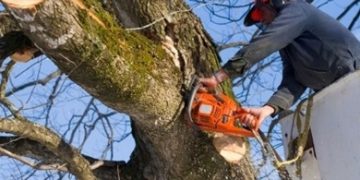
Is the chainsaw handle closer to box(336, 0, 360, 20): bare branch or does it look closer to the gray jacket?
the gray jacket

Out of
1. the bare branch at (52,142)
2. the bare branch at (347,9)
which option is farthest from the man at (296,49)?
the bare branch at (347,9)

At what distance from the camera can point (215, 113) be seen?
8.23 feet

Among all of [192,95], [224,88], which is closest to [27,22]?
[192,95]

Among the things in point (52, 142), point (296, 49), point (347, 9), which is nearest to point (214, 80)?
point (296, 49)

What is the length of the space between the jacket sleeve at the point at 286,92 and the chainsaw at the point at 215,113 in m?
0.24

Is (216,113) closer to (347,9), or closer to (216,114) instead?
(216,114)

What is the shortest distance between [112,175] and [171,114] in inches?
28.2

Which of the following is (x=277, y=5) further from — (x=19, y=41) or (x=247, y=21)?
(x=19, y=41)

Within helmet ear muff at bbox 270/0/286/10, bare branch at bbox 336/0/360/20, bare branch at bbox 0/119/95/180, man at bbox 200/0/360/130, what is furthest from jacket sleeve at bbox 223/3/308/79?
bare branch at bbox 336/0/360/20

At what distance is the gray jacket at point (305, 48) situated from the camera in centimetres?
257

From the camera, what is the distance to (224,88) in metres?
2.90

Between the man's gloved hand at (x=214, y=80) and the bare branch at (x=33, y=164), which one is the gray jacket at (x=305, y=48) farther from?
the bare branch at (x=33, y=164)

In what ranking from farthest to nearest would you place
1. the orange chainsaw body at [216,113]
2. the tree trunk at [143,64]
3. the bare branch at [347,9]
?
1. the bare branch at [347,9]
2. the orange chainsaw body at [216,113]
3. the tree trunk at [143,64]

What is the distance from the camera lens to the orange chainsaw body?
2520 millimetres
